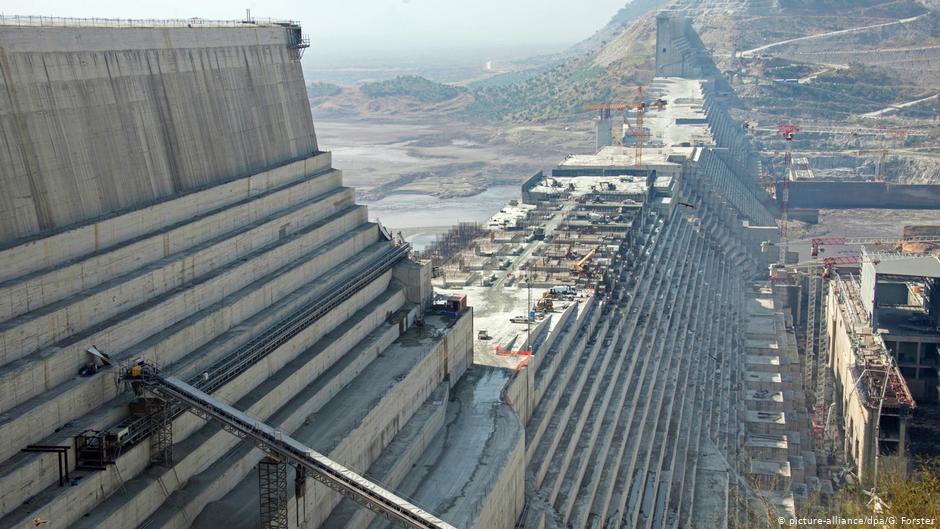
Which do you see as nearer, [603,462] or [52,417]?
[52,417]

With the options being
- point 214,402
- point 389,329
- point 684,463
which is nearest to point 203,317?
point 214,402

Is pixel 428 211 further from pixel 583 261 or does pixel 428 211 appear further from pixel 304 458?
pixel 304 458

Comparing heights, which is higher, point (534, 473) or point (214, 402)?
point (214, 402)

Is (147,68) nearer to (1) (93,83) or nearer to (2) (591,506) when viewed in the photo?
(1) (93,83)

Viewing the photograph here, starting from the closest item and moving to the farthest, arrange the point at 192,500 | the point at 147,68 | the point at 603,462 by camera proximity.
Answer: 1. the point at 192,500
2. the point at 147,68
3. the point at 603,462

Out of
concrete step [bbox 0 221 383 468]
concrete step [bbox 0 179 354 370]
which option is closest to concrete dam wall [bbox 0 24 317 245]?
concrete step [bbox 0 179 354 370]

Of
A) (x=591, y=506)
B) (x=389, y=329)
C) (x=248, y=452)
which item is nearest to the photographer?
(x=248, y=452)

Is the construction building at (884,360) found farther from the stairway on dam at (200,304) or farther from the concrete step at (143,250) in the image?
the concrete step at (143,250)

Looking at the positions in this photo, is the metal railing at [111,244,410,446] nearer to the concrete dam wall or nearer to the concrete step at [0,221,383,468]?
the concrete step at [0,221,383,468]
